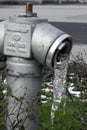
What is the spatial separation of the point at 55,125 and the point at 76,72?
1.87ft

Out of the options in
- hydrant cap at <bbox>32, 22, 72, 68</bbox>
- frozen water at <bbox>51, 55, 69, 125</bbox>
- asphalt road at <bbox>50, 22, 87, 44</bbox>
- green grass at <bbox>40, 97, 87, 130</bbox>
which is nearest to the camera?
hydrant cap at <bbox>32, 22, 72, 68</bbox>

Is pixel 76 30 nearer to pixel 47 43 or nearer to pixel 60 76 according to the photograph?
pixel 60 76

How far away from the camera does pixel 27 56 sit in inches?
127

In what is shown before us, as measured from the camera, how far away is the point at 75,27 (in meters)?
14.8

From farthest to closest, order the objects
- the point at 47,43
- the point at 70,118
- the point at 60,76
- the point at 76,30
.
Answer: the point at 76,30
the point at 70,118
the point at 60,76
the point at 47,43

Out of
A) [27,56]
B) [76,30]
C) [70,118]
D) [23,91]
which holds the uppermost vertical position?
[27,56]

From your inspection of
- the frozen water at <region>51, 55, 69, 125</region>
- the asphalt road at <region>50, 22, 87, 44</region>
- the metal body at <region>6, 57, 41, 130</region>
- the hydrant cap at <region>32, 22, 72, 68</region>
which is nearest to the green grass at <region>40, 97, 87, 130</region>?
the frozen water at <region>51, 55, 69, 125</region>

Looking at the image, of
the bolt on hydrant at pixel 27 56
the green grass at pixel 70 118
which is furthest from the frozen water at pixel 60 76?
the green grass at pixel 70 118

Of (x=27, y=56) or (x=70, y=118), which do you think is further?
(x=70, y=118)

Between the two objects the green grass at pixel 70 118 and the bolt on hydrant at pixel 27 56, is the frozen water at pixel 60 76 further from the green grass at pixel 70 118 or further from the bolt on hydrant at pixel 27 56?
the green grass at pixel 70 118

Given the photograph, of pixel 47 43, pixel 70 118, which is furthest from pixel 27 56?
pixel 70 118

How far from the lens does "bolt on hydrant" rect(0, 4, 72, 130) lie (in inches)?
124

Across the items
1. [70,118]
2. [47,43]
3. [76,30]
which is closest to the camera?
[47,43]

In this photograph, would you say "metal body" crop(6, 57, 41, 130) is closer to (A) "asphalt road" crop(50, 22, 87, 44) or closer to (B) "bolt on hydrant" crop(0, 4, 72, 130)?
(B) "bolt on hydrant" crop(0, 4, 72, 130)
